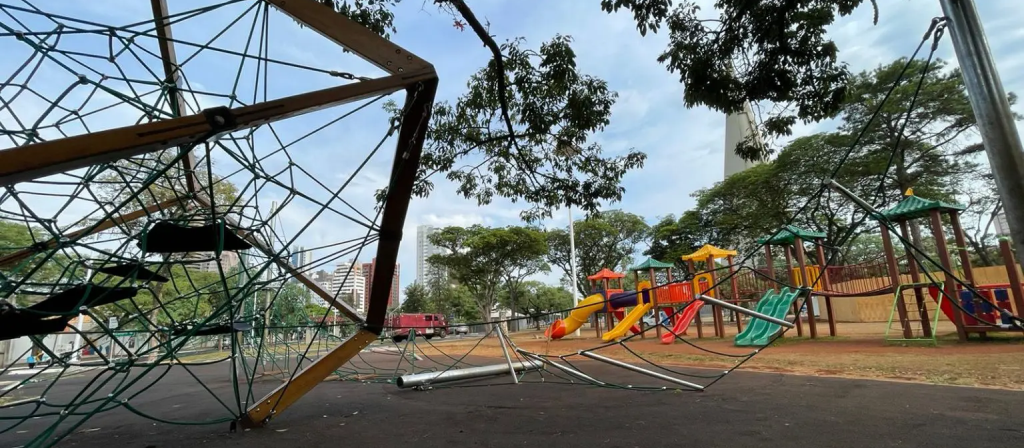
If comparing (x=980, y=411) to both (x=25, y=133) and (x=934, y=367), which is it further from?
(x=25, y=133)

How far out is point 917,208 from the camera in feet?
35.3

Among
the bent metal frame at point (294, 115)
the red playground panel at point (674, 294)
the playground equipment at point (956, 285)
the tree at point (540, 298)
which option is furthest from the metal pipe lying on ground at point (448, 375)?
the tree at point (540, 298)

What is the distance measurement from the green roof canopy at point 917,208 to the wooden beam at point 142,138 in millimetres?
12727

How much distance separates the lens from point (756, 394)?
17.0 feet

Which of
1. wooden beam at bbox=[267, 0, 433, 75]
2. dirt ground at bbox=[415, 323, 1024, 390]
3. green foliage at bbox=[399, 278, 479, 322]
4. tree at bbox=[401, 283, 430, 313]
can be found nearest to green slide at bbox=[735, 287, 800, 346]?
dirt ground at bbox=[415, 323, 1024, 390]

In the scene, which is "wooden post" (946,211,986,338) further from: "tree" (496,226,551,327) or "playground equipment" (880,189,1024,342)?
"tree" (496,226,551,327)

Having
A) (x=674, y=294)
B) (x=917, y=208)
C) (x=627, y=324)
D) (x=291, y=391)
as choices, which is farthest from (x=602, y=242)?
(x=291, y=391)

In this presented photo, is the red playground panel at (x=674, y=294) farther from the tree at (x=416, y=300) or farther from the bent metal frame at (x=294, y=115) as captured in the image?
the tree at (x=416, y=300)

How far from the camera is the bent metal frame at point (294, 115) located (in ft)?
5.68

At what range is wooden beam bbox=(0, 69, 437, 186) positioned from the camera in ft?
5.39

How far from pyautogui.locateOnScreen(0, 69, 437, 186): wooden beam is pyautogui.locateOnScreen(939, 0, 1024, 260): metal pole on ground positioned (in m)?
2.72

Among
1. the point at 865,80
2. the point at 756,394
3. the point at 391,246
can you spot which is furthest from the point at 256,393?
the point at 865,80

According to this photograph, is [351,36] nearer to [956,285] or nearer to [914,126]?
[956,285]

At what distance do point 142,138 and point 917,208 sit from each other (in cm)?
1377
